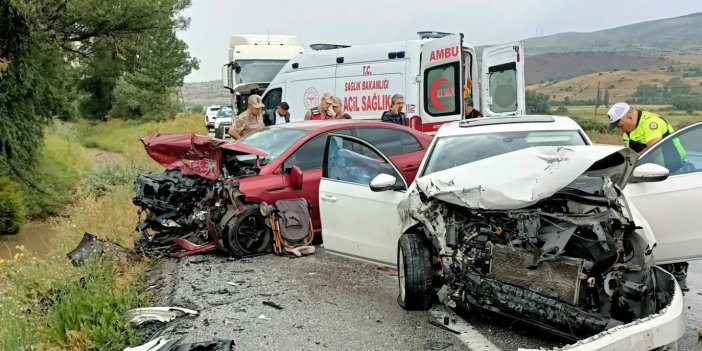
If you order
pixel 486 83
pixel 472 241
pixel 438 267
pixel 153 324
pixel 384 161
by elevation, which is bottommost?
pixel 153 324

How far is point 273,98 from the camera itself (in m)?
16.3

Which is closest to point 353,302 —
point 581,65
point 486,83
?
point 486,83

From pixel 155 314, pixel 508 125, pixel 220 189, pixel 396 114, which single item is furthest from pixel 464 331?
pixel 396 114

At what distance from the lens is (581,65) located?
202 feet

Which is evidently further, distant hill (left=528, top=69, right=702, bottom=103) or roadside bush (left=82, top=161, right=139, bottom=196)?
distant hill (left=528, top=69, right=702, bottom=103)

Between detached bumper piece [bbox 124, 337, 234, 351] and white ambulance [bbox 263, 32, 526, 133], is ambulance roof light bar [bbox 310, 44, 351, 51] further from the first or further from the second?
detached bumper piece [bbox 124, 337, 234, 351]

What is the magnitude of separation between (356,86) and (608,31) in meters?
113

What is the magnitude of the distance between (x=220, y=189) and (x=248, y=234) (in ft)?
1.95

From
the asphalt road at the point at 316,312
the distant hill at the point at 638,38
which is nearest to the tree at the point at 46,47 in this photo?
the asphalt road at the point at 316,312

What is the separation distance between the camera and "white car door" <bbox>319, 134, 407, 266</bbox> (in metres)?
5.66

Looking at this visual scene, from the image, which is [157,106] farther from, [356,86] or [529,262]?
[529,262]

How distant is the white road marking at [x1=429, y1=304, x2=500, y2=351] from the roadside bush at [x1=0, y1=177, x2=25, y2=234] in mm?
16467

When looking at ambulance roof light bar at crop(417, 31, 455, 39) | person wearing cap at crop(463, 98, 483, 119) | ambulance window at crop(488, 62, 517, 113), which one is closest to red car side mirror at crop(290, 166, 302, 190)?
person wearing cap at crop(463, 98, 483, 119)

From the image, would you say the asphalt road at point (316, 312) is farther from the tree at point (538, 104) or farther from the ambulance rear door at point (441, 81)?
the tree at point (538, 104)
